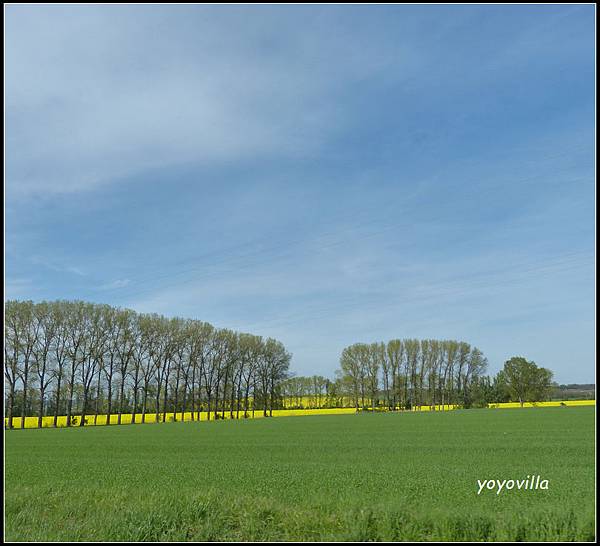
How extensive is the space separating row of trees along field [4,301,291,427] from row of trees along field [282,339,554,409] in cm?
1708

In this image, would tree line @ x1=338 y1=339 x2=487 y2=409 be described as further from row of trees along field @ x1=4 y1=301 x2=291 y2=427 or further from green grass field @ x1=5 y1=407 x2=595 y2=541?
green grass field @ x1=5 y1=407 x2=595 y2=541

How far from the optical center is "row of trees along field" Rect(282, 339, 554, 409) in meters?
126

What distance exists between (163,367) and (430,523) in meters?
86.0

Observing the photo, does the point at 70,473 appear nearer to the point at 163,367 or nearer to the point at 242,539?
the point at 242,539

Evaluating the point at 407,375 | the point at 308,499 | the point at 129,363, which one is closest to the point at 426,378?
the point at 407,375

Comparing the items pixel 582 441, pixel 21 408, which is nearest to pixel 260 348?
pixel 21 408

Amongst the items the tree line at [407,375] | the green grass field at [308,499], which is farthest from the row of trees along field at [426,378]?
the green grass field at [308,499]

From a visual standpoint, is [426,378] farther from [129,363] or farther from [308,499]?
[308,499]

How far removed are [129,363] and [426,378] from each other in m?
68.8

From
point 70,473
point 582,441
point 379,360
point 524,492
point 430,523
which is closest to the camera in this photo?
point 430,523

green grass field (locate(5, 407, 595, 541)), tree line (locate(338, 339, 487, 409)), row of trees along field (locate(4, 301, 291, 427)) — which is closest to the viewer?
green grass field (locate(5, 407, 595, 541))

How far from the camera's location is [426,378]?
127 metres

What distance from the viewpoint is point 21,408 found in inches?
2953

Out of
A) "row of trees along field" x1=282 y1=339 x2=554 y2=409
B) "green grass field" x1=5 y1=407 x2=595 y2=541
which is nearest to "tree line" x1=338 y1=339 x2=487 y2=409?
"row of trees along field" x1=282 y1=339 x2=554 y2=409
